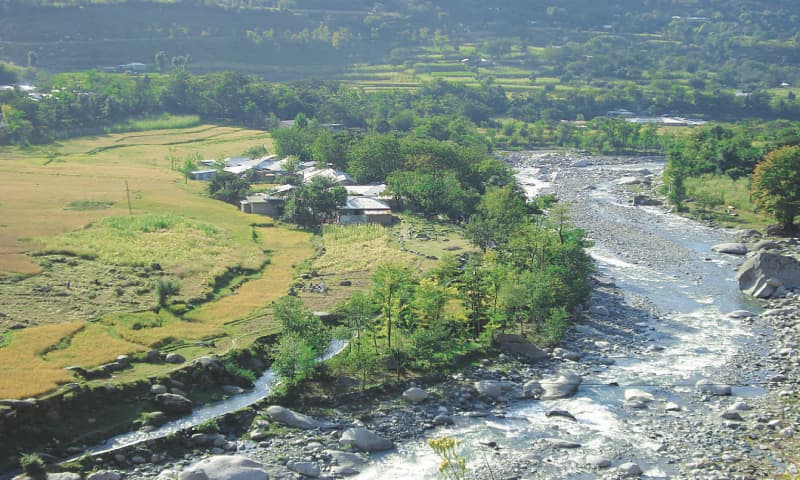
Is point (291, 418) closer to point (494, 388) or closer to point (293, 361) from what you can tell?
point (293, 361)

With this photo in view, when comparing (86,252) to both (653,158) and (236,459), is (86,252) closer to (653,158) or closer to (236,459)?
(236,459)

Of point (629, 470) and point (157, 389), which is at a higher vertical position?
point (157, 389)

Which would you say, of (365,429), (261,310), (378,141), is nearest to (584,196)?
(378,141)

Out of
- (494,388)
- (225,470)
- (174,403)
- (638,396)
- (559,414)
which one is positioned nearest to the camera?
(225,470)

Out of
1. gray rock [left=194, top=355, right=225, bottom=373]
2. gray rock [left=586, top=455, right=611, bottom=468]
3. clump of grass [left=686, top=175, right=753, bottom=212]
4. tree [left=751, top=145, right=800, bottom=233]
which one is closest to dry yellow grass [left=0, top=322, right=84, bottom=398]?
gray rock [left=194, top=355, right=225, bottom=373]

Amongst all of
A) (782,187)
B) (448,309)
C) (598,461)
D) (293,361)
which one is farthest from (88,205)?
(782,187)

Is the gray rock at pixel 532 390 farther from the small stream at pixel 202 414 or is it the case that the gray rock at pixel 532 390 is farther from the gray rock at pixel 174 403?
the gray rock at pixel 174 403

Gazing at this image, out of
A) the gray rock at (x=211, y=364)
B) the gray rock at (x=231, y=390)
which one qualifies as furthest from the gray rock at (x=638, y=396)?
the gray rock at (x=211, y=364)
